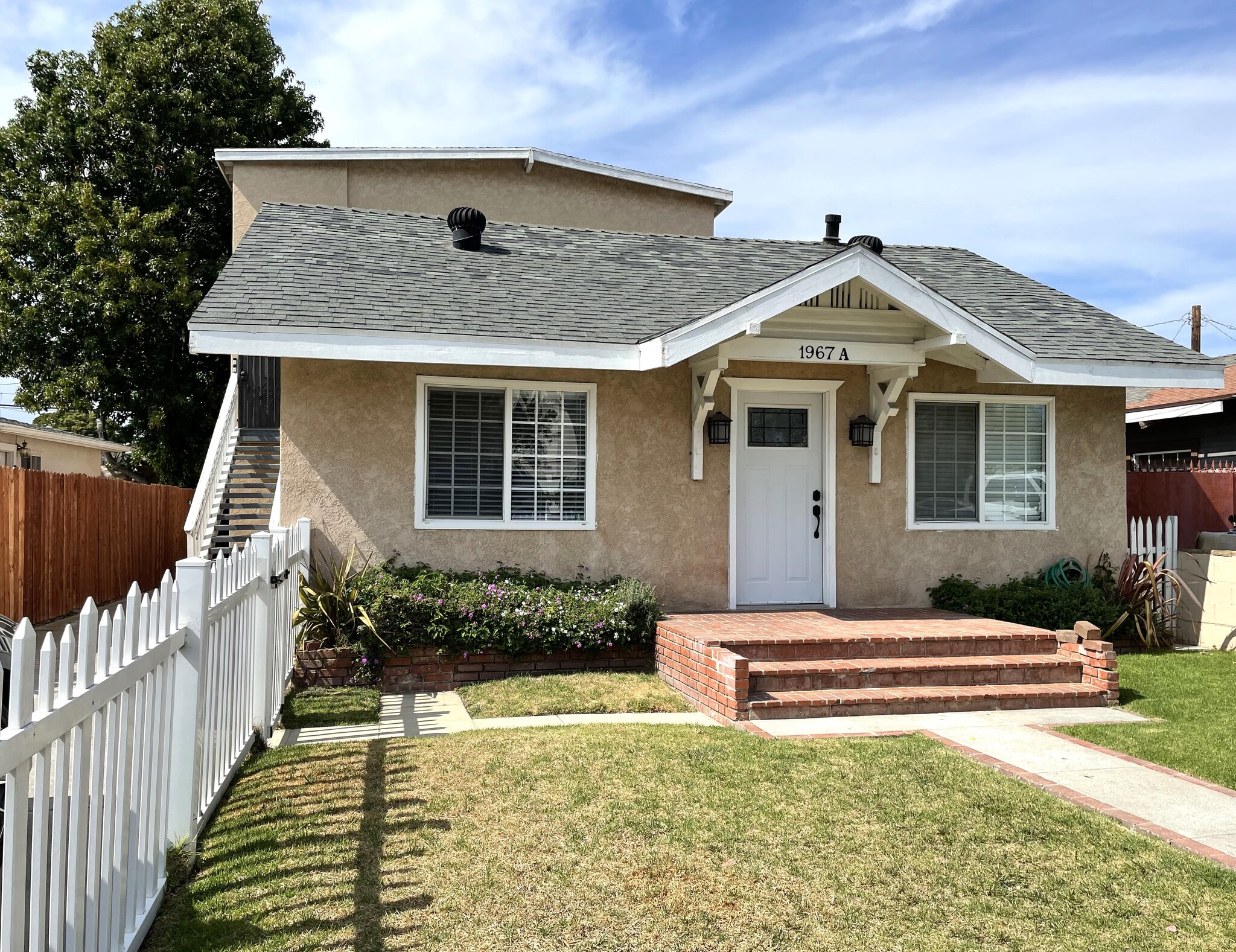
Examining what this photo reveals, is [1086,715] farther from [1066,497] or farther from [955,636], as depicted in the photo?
[1066,497]

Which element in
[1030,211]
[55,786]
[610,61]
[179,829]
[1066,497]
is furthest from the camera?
[1030,211]

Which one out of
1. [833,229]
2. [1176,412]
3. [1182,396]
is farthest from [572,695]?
[1182,396]

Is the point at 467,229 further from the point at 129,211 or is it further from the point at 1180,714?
the point at 129,211

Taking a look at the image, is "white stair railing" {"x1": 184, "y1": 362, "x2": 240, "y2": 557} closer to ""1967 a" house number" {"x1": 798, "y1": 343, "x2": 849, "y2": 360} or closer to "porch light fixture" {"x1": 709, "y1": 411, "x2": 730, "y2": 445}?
"porch light fixture" {"x1": 709, "y1": 411, "x2": 730, "y2": 445}

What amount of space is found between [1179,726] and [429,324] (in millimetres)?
7371

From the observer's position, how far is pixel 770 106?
50.5ft

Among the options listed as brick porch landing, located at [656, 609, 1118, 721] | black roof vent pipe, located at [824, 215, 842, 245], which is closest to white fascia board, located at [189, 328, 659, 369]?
brick porch landing, located at [656, 609, 1118, 721]

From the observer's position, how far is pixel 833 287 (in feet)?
30.8

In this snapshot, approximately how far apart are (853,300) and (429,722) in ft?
20.3

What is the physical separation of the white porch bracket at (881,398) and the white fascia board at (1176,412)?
9.45 metres

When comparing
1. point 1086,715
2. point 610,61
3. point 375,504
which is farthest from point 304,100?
point 1086,715

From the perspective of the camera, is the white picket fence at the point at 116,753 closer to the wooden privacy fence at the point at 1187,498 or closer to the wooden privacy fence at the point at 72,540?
the wooden privacy fence at the point at 72,540

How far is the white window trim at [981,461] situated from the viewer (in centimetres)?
1094

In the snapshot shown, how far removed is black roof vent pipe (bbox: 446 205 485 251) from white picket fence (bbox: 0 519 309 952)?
22.8 ft
